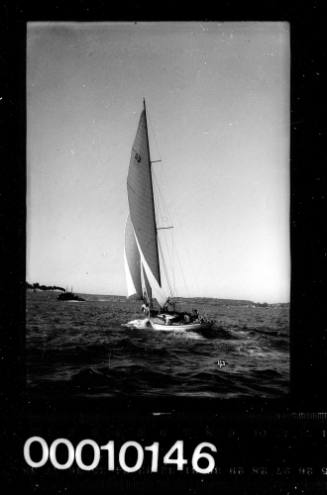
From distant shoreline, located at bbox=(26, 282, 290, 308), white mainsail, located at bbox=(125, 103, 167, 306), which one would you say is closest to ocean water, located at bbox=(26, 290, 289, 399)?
distant shoreline, located at bbox=(26, 282, 290, 308)

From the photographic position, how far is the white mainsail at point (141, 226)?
201cm

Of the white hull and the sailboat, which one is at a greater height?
the sailboat

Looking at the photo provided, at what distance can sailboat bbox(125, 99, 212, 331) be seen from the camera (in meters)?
2.00

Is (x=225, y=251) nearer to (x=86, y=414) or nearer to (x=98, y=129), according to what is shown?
(x=98, y=129)

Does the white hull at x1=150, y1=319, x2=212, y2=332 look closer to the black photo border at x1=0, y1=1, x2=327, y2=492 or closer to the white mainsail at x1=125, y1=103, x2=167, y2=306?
the white mainsail at x1=125, y1=103, x2=167, y2=306

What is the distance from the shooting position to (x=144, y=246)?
2031mm

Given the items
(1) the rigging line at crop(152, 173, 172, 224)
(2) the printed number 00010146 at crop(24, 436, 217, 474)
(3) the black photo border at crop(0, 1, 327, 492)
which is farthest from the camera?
(1) the rigging line at crop(152, 173, 172, 224)

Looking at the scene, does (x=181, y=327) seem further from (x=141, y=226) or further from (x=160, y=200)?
(x=160, y=200)

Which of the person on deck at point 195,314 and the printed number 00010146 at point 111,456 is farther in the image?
the person on deck at point 195,314

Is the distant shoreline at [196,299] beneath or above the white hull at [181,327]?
above

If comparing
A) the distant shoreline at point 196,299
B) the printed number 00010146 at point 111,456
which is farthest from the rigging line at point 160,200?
the printed number 00010146 at point 111,456

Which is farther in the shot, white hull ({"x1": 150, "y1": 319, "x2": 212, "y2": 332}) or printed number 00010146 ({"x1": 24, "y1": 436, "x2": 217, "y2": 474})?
white hull ({"x1": 150, "y1": 319, "x2": 212, "y2": 332})
